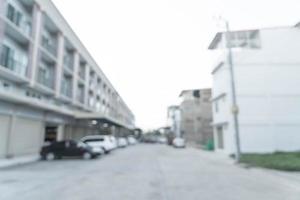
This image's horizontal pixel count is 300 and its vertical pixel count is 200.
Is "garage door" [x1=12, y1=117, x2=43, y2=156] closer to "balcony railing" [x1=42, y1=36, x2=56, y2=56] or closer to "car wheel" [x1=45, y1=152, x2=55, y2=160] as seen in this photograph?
"car wheel" [x1=45, y1=152, x2=55, y2=160]

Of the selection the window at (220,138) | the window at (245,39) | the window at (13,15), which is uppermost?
the window at (13,15)

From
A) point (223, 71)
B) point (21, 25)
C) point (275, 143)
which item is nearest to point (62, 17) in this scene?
point (21, 25)

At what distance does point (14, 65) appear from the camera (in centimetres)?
2294

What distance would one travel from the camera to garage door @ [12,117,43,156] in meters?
21.5

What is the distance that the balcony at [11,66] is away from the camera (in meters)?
20.8

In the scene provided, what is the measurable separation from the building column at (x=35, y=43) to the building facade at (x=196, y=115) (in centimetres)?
3885

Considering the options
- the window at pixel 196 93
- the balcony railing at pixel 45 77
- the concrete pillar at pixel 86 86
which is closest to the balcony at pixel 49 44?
the balcony railing at pixel 45 77

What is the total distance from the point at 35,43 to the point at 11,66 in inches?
141

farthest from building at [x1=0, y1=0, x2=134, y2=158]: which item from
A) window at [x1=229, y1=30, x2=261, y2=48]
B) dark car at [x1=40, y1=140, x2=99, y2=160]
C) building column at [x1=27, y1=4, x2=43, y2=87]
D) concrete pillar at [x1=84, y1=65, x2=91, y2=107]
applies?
window at [x1=229, y1=30, x2=261, y2=48]

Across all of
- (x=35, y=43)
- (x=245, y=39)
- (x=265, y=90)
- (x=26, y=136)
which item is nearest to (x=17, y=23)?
(x=35, y=43)

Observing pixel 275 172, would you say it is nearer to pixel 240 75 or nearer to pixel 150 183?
pixel 150 183

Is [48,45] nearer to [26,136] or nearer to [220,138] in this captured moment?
[26,136]

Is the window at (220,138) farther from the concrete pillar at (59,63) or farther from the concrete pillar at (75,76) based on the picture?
the concrete pillar at (75,76)

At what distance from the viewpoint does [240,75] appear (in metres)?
25.7
